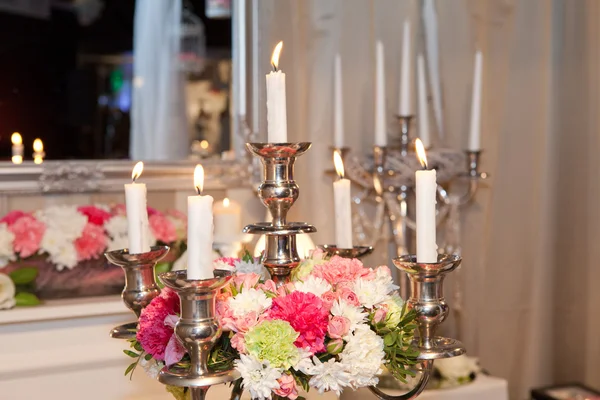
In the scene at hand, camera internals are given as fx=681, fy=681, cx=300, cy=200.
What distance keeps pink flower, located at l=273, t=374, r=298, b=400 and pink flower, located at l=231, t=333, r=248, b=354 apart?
0.04 meters

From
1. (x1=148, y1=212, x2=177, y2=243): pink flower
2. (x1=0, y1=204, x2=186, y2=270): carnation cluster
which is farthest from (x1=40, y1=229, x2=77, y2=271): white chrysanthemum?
(x1=148, y1=212, x2=177, y2=243): pink flower

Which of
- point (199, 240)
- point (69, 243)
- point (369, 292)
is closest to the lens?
point (199, 240)

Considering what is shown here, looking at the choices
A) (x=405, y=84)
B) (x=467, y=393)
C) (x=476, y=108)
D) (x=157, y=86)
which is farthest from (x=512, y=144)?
(x=157, y=86)

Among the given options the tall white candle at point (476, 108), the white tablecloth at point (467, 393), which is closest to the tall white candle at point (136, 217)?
the white tablecloth at point (467, 393)

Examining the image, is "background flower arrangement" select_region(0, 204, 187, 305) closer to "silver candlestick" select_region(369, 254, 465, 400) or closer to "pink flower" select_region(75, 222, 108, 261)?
"pink flower" select_region(75, 222, 108, 261)

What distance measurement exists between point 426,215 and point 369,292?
97mm

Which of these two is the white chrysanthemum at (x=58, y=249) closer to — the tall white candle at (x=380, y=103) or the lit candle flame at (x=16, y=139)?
the lit candle flame at (x=16, y=139)

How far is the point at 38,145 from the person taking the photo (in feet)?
4.62

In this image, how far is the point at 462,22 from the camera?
1658 millimetres

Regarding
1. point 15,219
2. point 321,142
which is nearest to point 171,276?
point 15,219

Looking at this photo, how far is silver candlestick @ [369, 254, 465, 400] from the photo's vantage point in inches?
26.2

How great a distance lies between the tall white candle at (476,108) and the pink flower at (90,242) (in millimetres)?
819

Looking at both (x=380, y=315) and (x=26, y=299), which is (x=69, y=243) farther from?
(x=380, y=315)

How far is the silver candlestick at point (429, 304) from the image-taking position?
2.19 ft
